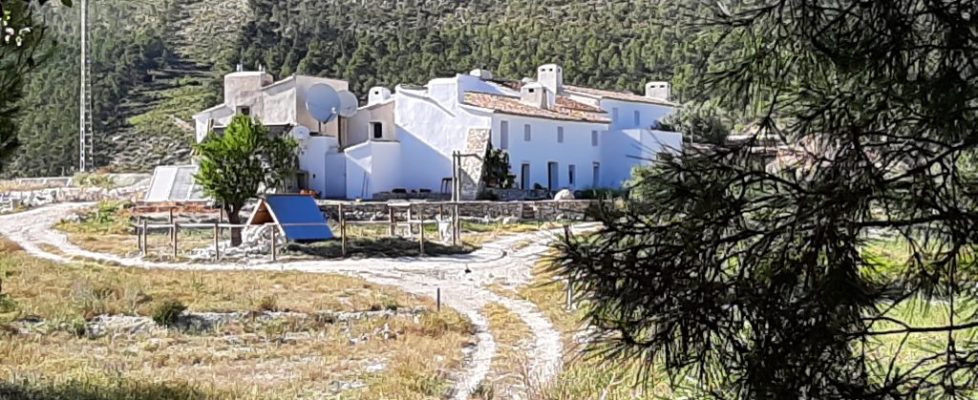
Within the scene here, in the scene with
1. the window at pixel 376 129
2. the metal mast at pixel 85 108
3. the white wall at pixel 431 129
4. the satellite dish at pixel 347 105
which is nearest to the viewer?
the white wall at pixel 431 129

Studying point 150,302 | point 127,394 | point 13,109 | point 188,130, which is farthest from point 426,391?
point 188,130

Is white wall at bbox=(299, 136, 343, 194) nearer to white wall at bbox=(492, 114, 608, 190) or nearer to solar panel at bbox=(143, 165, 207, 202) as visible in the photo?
solar panel at bbox=(143, 165, 207, 202)

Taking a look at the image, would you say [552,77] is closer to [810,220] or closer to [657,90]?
[657,90]

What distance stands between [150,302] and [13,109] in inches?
261

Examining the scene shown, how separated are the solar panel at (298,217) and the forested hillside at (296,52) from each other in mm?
25054

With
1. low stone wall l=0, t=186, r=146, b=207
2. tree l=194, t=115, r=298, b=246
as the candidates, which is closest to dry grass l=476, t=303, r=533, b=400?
tree l=194, t=115, r=298, b=246

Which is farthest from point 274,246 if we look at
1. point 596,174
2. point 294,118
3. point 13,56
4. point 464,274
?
point 596,174

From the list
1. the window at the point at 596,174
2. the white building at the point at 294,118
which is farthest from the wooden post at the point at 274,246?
the window at the point at 596,174

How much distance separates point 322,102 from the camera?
3206 centimetres

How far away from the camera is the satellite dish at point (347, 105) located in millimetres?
32719

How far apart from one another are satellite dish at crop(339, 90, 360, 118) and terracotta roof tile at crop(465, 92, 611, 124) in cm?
419

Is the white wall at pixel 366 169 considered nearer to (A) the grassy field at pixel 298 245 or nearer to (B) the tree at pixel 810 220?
(A) the grassy field at pixel 298 245

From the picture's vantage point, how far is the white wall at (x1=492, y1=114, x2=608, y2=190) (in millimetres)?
31172

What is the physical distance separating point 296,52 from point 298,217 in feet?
119
